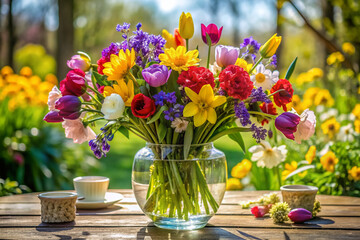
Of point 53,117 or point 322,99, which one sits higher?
point 322,99

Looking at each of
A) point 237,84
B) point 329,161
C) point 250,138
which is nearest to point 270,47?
point 237,84

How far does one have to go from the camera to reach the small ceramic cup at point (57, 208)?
1314mm

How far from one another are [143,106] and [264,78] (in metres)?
0.38

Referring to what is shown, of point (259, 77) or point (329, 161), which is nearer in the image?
point (259, 77)

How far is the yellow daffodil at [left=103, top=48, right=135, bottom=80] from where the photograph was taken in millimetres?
1130

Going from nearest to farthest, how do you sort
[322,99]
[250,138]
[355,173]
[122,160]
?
[355,173] → [322,99] → [250,138] → [122,160]

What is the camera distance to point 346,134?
268cm

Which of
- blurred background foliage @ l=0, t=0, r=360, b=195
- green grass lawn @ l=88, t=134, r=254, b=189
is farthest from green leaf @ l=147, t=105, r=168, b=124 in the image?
green grass lawn @ l=88, t=134, r=254, b=189

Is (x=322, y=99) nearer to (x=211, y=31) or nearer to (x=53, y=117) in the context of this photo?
(x=211, y=31)

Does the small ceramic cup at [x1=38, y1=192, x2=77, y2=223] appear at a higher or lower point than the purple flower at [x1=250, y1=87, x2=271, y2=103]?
lower

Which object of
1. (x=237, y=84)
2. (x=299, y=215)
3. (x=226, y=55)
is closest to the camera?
(x=237, y=84)

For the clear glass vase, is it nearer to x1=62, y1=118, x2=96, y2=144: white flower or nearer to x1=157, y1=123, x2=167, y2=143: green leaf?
x1=157, y1=123, x2=167, y2=143: green leaf

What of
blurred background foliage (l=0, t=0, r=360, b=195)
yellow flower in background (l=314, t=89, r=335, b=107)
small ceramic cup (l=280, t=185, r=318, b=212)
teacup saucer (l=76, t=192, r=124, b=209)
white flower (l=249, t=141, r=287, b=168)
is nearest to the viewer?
small ceramic cup (l=280, t=185, r=318, b=212)

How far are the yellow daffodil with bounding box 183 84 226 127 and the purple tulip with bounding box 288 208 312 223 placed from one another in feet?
1.43
